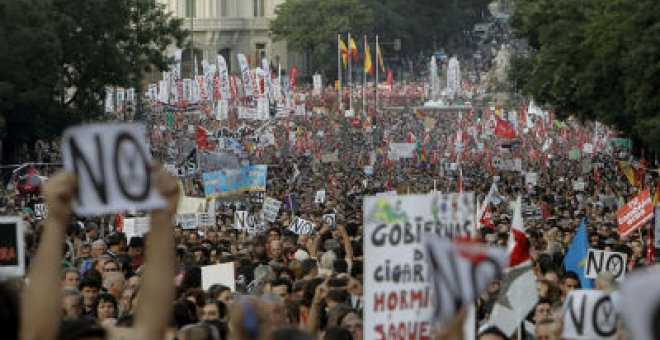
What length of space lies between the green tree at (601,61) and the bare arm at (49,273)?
38.6 meters

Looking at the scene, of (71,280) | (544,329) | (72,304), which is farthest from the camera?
(71,280)

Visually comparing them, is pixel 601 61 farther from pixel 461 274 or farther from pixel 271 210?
pixel 461 274

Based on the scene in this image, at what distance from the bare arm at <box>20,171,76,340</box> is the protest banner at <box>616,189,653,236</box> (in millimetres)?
18011

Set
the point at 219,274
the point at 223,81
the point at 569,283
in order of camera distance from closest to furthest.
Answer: the point at 569,283 < the point at 219,274 < the point at 223,81

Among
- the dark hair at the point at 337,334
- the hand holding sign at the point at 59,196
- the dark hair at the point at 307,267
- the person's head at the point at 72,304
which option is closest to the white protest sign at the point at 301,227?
the dark hair at the point at 307,267

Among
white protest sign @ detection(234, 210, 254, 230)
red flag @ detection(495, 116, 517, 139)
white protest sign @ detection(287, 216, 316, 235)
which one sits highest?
red flag @ detection(495, 116, 517, 139)

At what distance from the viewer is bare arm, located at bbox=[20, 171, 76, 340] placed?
23.1ft

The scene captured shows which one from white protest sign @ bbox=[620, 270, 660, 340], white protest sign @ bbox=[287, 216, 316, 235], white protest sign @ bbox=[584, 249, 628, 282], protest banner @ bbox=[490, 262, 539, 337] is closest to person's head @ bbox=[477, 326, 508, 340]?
protest banner @ bbox=[490, 262, 539, 337]

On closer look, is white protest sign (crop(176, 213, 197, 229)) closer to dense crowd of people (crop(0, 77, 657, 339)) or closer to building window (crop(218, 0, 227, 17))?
dense crowd of people (crop(0, 77, 657, 339))

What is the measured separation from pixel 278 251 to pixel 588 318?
43.1 ft

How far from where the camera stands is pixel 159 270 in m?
7.28

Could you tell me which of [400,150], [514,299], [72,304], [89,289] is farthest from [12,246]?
[400,150]

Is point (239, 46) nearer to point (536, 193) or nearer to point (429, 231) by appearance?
point (536, 193)

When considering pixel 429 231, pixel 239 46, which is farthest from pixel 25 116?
pixel 239 46
